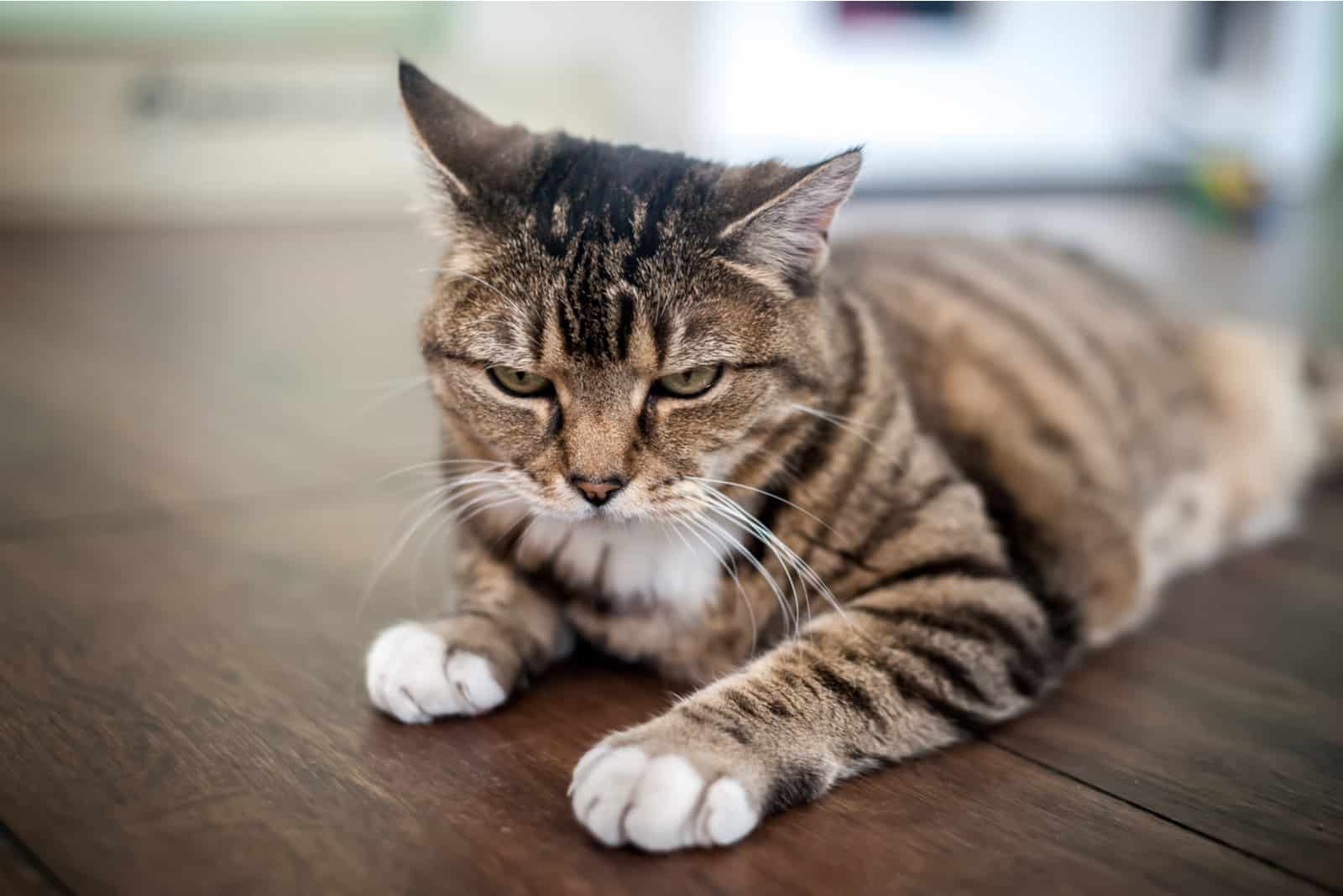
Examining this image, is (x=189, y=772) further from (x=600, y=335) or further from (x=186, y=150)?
(x=186, y=150)

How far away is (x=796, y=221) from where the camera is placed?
1.37 m

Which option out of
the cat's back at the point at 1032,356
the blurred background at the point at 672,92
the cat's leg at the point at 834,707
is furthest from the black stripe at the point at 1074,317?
the blurred background at the point at 672,92

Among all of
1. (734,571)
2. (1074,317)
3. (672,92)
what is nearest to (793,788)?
(734,571)

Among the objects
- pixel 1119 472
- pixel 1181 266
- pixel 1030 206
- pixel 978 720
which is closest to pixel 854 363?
pixel 978 720

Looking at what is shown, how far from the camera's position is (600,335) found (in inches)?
52.1

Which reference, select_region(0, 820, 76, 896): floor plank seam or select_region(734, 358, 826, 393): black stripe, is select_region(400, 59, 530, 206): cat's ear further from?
select_region(0, 820, 76, 896): floor plank seam

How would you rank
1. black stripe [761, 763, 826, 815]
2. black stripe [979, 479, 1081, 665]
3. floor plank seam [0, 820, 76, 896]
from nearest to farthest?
floor plank seam [0, 820, 76, 896] → black stripe [761, 763, 826, 815] → black stripe [979, 479, 1081, 665]

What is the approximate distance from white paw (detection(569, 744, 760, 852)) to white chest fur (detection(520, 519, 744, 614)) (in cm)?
35

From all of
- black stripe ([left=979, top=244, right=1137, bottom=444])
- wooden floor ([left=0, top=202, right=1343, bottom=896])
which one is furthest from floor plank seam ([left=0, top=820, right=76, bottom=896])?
black stripe ([left=979, top=244, right=1137, bottom=444])

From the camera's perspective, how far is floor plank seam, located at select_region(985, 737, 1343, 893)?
3.72ft

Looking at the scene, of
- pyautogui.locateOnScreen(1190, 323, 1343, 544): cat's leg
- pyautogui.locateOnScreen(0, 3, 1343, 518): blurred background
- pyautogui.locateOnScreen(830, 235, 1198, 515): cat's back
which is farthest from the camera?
pyautogui.locateOnScreen(0, 3, 1343, 518): blurred background

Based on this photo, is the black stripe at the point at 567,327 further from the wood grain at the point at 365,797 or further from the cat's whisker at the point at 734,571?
the wood grain at the point at 365,797

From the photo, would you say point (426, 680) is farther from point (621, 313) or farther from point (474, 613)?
point (621, 313)

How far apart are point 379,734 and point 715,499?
433 millimetres
